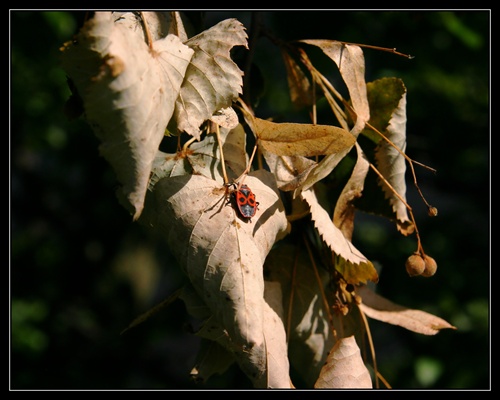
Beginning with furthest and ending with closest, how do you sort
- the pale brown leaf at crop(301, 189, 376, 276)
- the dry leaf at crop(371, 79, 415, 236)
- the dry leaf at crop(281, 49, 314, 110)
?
the dry leaf at crop(281, 49, 314, 110) < the dry leaf at crop(371, 79, 415, 236) < the pale brown leaf at crop(301, 189, 376, 276)

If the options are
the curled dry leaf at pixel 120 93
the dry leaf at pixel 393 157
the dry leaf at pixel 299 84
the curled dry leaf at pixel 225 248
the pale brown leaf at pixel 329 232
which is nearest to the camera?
the curled dry leaf at pixel 120 93

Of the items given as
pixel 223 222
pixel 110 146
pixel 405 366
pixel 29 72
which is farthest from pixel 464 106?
pixel 110 146

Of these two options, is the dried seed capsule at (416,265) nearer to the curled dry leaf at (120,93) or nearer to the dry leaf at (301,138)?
the dry leaf at (301,138)

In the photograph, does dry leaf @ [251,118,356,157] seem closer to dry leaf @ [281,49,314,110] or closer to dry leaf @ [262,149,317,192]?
dry leaf @ [262,149,317,192]

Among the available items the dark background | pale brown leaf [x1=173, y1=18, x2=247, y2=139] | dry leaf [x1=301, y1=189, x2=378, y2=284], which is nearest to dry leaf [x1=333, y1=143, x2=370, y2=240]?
dry leaf [x1=301, y1=189, x2=378, y2=284]

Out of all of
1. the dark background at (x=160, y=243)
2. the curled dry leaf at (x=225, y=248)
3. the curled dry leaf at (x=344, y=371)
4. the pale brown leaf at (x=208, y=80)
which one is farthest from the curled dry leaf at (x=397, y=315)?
the dark background at (x=160, y=243)

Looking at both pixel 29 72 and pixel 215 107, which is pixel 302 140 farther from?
pixel 29 72

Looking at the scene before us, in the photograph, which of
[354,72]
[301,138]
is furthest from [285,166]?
[354,72]
